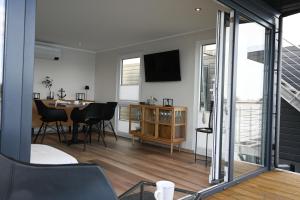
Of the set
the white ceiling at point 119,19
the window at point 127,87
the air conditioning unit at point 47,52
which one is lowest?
the window at point 127,87

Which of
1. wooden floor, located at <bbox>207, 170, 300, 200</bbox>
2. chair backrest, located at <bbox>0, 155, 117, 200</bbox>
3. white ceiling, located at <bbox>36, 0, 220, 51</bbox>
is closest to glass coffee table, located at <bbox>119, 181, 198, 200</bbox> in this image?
chair backrest, located at <bbox>0, 155, 117, 200</bbox>

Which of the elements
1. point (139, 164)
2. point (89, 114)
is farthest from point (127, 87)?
point (139, 164)

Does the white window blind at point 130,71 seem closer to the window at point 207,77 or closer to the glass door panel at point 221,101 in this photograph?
the window at point 207,77

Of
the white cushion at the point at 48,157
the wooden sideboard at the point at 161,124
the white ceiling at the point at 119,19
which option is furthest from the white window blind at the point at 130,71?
the white cushion at the point at 48,157

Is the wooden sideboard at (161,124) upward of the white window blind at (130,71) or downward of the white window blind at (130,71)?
downward

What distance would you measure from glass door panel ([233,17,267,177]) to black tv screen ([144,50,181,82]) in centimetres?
179

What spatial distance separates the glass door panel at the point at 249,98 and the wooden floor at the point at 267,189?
184 mm

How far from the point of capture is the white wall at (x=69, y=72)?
20.5ft

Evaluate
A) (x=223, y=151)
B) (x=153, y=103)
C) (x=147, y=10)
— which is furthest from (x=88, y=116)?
(x=223, y=151)

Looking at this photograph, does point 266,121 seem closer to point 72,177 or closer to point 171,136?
point 171,136

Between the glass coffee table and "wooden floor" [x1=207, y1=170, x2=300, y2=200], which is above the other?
the glass coffee table

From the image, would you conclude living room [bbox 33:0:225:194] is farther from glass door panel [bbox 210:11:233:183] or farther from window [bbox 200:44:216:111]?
glass door panel [bbox 210:11:233:183]

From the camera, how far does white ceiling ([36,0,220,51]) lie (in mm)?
3512

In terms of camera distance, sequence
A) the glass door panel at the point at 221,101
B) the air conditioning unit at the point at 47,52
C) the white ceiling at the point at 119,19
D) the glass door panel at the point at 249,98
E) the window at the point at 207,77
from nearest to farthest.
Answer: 1. the glass door panel at the point at 221,101
2. the glass door panel at the point at 249,98
3. the white ceiling at the point at 119,19
4. the window at the point at 207,77
5. the air conditioning unit at the point at 47,52
